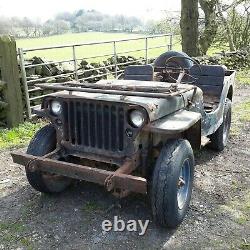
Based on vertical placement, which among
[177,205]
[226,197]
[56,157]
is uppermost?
[56,157]

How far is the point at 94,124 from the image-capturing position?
398cm

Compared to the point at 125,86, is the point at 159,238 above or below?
below

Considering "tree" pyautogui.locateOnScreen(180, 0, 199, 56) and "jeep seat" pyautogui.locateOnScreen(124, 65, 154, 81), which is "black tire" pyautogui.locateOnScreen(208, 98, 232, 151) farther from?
"tree" pyautogui.locateOnScreen(180, 0, 199, 56)

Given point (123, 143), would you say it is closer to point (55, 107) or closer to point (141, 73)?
point (55, 107)

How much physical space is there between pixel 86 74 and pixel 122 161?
6.43 metres

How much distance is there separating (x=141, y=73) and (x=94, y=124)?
2208 mm

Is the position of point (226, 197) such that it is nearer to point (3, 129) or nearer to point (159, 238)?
point (159, 238)

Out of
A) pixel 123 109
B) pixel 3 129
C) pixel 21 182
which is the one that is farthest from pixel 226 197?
pixel 3 129

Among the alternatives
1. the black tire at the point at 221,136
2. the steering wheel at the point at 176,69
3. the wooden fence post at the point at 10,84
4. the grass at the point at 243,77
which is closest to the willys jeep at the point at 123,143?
the steering wheel at the point at 176,69

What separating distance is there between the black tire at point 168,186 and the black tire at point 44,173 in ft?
4.57

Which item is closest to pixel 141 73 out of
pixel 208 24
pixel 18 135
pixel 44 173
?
pixel 44 173

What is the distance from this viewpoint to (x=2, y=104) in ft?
23.6

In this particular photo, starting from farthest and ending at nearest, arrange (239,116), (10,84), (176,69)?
(239,116), (10,84), (176,69)

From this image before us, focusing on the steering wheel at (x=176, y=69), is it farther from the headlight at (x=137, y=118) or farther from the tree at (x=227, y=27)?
the tree at (x=227, y=27)
